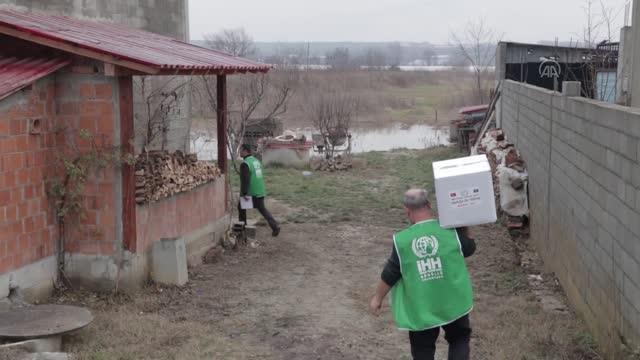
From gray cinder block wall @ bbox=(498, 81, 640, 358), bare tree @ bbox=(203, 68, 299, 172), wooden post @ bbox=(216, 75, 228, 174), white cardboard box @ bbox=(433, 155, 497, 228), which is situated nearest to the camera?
white cardboard box @ bbox=(433, 155, 497, 228)

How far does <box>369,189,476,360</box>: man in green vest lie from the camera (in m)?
4.96

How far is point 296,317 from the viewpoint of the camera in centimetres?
792

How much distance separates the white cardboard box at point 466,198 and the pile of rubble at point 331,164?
15970 millimetres

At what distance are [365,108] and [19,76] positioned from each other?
41951mm

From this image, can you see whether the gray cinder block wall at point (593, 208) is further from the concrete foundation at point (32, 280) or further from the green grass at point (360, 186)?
the concrete foundation at point (32, 280)

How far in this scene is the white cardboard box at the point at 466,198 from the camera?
4.95 metres

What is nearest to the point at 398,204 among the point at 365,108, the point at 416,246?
the point at 416,246

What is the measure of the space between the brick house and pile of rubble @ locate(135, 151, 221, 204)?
0.23 m

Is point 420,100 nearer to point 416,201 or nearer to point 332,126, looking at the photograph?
point 332,126

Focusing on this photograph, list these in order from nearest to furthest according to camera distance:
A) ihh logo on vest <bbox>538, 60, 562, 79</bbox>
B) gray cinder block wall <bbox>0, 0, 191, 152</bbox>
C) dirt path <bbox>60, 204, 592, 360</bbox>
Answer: dirt path <bbox>60, 204, 592, 360</bbox>
gray cinder block wall <bbox>0, 0, 191, 152</bbox>
ihh logo on vest <bbox>538, 60, 562, 79</bbox>

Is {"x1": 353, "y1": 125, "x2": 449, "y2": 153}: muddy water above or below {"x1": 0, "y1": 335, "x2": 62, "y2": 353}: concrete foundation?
below

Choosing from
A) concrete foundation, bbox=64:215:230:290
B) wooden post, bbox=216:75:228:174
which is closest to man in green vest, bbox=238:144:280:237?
Result: wooden post, bbox=216:75:228:174

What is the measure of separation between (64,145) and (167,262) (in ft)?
5.79

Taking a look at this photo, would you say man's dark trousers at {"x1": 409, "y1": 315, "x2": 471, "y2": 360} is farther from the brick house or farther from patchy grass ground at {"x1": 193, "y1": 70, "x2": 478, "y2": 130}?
patchy grass ground at {"x1": 193, "y1": 70, "x2": 478, "y2": 130}
